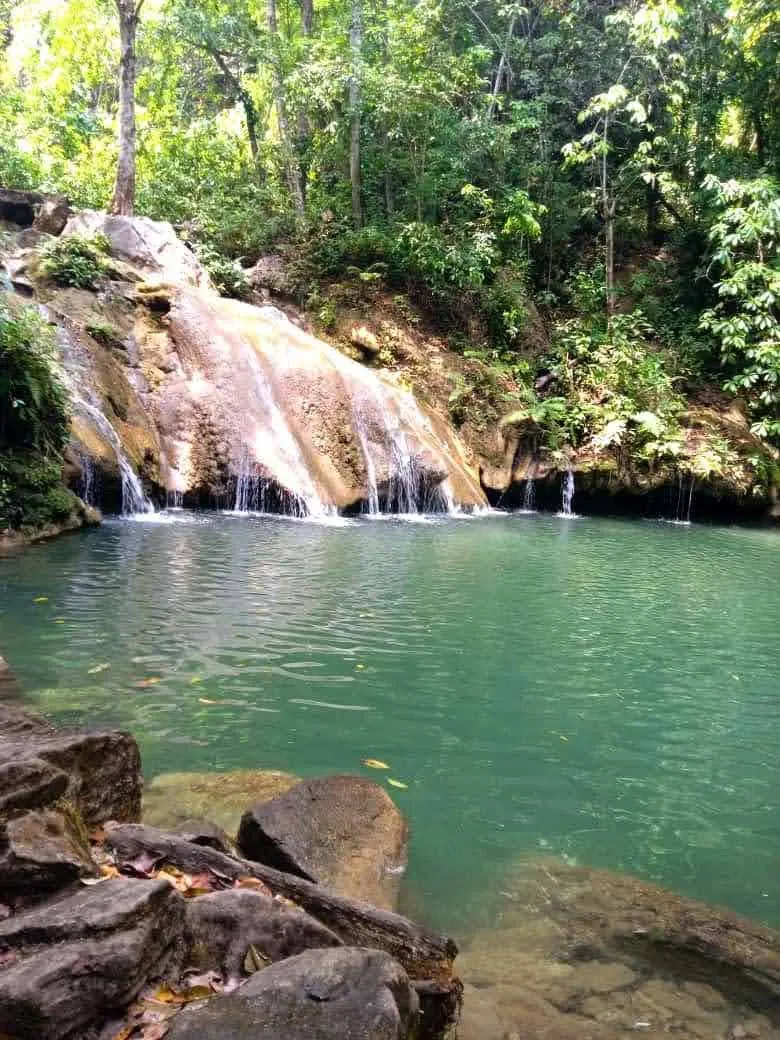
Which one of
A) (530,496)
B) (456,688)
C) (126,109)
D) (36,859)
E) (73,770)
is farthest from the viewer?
(530,496)

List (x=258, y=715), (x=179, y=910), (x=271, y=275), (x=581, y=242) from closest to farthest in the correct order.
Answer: (x=179, y=910) < (x=258, y=715) < (x=271, y=275) < (x=581, y=242)

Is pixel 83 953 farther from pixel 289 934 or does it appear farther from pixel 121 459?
pixel 121 459

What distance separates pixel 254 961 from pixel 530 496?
18291mm

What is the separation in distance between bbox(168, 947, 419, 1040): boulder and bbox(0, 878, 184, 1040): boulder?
226 mm

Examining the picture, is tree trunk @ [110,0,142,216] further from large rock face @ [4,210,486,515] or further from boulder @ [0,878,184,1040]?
boulder @ [0,878,184,1040]

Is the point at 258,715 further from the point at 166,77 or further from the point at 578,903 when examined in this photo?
the point at 166,77

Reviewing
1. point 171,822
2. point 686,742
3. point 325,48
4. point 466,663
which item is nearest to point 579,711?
point 686,742

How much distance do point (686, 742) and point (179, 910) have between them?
3.95 metres

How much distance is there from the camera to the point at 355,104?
20.4 meters

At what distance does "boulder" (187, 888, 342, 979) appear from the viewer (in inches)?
87.1

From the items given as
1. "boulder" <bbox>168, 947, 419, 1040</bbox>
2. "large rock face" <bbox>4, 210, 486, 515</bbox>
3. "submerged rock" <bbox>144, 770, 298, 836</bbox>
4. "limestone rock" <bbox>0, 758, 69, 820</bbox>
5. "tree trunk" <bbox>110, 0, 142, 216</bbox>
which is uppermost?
"tree trunk" <bbox>110, 0, 142, 216</bbox>

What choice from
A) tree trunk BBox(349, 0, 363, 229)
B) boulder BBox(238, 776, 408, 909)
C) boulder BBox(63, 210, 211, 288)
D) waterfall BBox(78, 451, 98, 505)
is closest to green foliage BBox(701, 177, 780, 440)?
tree trunk BBox(349, 0, 363, 229)

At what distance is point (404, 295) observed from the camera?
21.5 meters

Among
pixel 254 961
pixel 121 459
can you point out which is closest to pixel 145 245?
pixel 121 459
